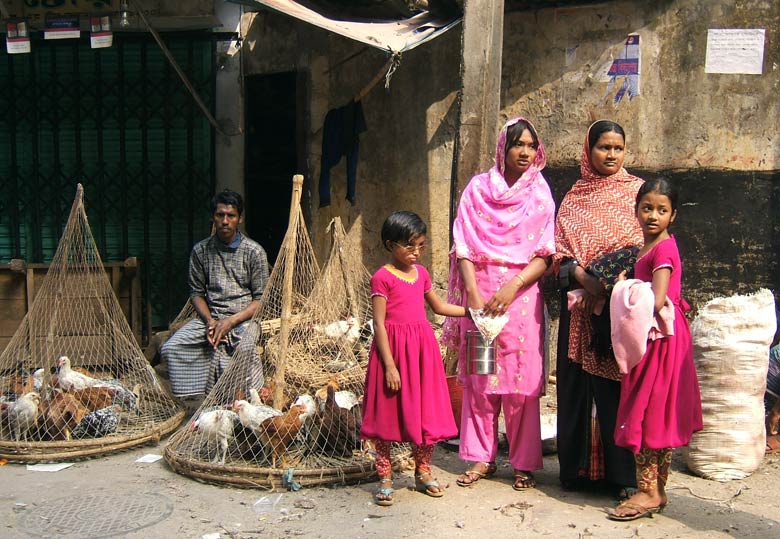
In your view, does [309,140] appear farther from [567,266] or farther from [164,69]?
[567,266]

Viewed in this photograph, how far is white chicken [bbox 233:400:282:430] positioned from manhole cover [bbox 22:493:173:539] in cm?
55

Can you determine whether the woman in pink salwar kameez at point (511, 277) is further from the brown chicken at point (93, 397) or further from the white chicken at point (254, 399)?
the brown chicken at point (93, 397)

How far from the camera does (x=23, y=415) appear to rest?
4.71 m

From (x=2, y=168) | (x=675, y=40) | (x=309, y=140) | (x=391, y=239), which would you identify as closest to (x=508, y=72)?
(x=675, y=40)

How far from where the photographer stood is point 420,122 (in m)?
6.34

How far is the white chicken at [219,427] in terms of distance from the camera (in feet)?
14.3

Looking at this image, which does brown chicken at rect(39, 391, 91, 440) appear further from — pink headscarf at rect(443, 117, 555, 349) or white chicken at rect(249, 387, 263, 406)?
pink headscarf at rect(443, 117, 555, 349)

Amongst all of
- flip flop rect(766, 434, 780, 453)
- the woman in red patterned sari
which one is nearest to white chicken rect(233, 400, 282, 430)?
the woman in red patterned sari

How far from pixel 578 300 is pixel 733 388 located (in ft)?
3.59

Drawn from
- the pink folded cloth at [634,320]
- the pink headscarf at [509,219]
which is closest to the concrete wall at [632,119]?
the pink headscarf at [509,219]

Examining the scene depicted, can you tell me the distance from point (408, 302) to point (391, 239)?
32 cm

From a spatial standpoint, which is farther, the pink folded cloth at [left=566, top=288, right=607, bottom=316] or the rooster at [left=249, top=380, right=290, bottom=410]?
the rooster at [left=249, top=380, right=290, bottom=410]

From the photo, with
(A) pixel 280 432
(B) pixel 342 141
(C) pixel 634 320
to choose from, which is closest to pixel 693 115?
(B) pixel 342 141

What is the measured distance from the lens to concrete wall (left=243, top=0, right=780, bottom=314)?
217 inches
